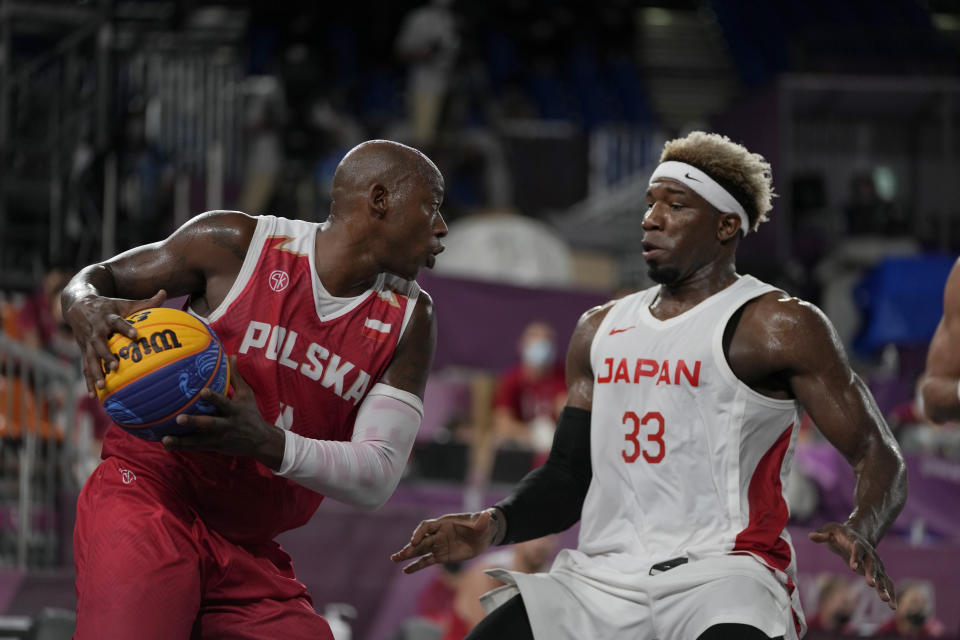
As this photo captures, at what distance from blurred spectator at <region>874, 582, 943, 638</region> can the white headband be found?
12.8ft

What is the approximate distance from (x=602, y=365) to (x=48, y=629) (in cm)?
303

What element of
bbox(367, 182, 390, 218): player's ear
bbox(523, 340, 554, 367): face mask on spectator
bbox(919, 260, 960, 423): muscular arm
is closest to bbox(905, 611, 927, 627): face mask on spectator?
bbox(919, 260, 960, 423): muscular arm

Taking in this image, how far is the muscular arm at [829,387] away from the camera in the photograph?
3873 millimetres

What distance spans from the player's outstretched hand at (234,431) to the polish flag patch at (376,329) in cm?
55

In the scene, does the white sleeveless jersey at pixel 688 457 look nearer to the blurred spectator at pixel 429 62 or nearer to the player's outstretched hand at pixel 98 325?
the player's outstretched hand at pixel 98 325

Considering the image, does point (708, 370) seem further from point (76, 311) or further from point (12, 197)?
point (12, 197)

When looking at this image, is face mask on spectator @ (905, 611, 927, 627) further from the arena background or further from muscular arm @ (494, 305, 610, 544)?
muscular arm @ (494, 305, 610, 544)

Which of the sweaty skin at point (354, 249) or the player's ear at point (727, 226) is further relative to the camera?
the player's ear at point (727, 226)

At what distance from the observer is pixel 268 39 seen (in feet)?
55.1

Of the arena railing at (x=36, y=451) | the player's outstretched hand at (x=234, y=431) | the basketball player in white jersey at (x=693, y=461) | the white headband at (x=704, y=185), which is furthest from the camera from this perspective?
the arena railing at (x=36, y=451)

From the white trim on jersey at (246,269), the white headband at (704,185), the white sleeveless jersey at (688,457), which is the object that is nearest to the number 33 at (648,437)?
the white sleeveless jersey at (688,457)

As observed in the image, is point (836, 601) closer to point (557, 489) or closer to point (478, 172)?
point (557, 489)

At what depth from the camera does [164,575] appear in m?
3.74

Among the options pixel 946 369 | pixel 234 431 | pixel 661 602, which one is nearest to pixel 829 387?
pixel 946 369
